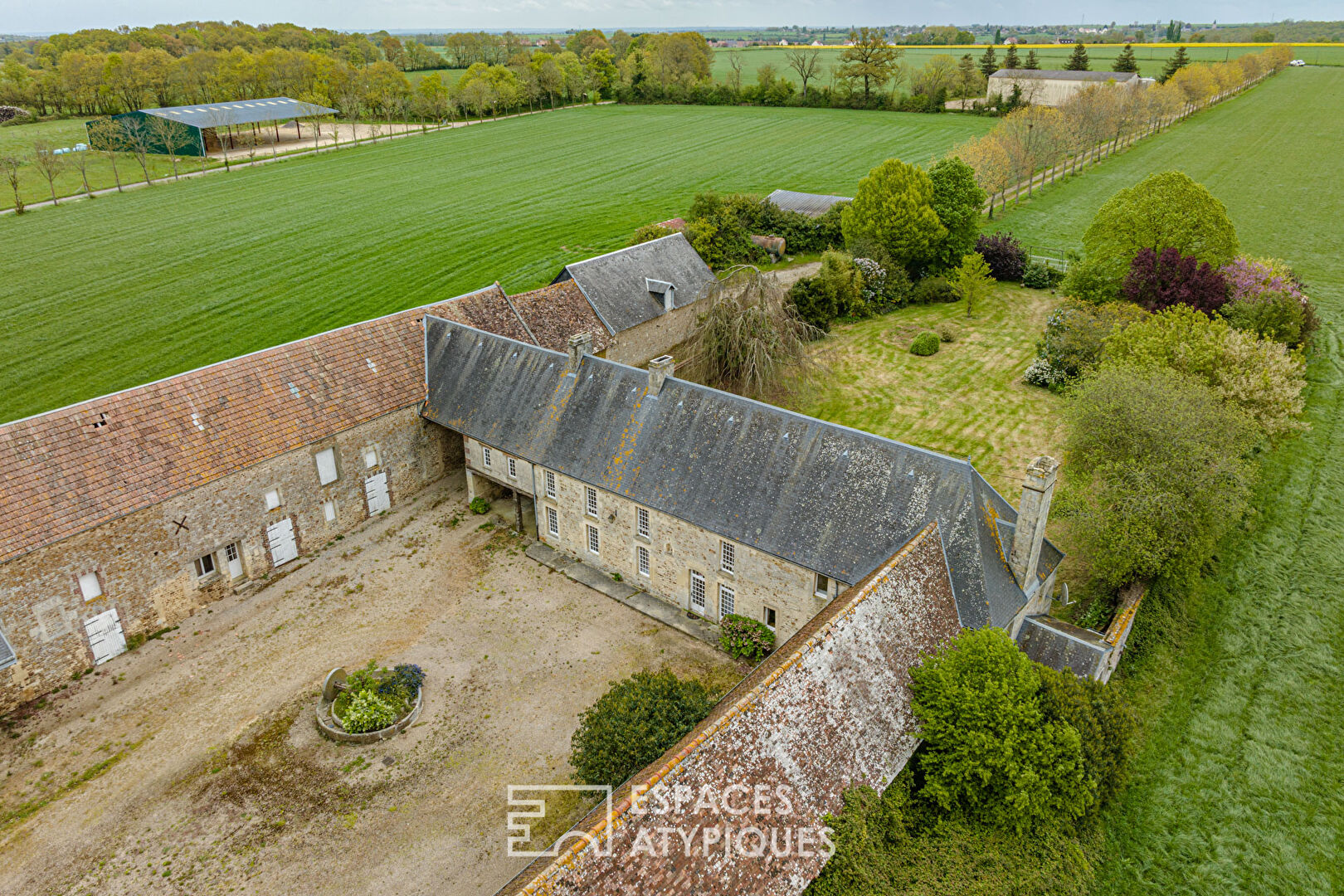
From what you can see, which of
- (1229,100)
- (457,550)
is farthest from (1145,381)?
(1229,100)

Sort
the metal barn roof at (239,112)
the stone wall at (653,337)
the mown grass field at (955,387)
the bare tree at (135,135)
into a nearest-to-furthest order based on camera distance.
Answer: the mown grass field at (955,387) < the stone wall at (653,337) < the bare tree at (135,135) < the metal barn roof at (239,112)

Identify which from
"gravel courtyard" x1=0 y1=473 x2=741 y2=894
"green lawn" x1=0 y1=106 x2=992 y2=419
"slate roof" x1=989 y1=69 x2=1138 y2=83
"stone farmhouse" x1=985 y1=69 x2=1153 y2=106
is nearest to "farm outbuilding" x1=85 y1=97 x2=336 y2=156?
"green lawn" x1=0 y1=106 x2=992 y2=419

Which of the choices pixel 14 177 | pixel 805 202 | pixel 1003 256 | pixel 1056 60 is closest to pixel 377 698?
pixel 1003 256

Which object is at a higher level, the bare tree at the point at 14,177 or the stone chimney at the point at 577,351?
the bare tree at the point at 14,177

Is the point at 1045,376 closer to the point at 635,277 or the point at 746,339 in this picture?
the point at 746,339

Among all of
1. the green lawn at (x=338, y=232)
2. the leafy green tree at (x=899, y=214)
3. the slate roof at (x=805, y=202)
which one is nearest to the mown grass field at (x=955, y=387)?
the leafy green tree at (x=899, y=214)

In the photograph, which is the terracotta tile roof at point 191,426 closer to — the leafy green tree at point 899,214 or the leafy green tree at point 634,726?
the leafy green tree at point 634,726
